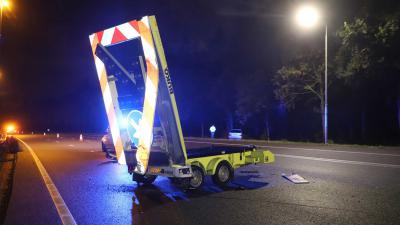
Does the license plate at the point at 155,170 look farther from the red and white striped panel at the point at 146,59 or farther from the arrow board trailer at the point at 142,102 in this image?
the red and white striped panel at the point at 146,59

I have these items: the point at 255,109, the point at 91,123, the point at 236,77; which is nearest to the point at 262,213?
the point at 255,109

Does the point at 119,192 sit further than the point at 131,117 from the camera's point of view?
Yes

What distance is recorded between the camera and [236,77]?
50.5 meters

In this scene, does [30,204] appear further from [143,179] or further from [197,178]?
[197,178]

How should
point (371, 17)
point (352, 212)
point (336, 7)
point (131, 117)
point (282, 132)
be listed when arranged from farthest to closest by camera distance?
point (282, 132) < point (336, 7) < point (371, 17) < point (131, 117) < point (352, 212)

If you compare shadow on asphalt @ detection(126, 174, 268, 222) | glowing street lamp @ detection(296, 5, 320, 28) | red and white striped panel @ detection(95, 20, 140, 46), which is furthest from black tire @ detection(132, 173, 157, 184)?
glowing street lamp @ detection(296, 5, 320, 28)

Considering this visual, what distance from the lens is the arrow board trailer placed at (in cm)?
772

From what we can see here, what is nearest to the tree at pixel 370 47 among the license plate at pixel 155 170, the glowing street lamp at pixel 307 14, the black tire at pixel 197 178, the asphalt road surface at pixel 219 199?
the glowing street lamp at pixel 307 14

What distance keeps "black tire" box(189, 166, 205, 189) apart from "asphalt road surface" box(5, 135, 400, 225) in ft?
0.56

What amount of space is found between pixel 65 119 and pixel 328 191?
5184 inches

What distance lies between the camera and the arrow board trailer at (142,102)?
25.3 ft

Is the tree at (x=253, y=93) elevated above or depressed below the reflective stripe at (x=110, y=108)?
above

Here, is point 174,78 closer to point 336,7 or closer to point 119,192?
point 336,7

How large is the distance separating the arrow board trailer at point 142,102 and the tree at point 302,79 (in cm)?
2697
